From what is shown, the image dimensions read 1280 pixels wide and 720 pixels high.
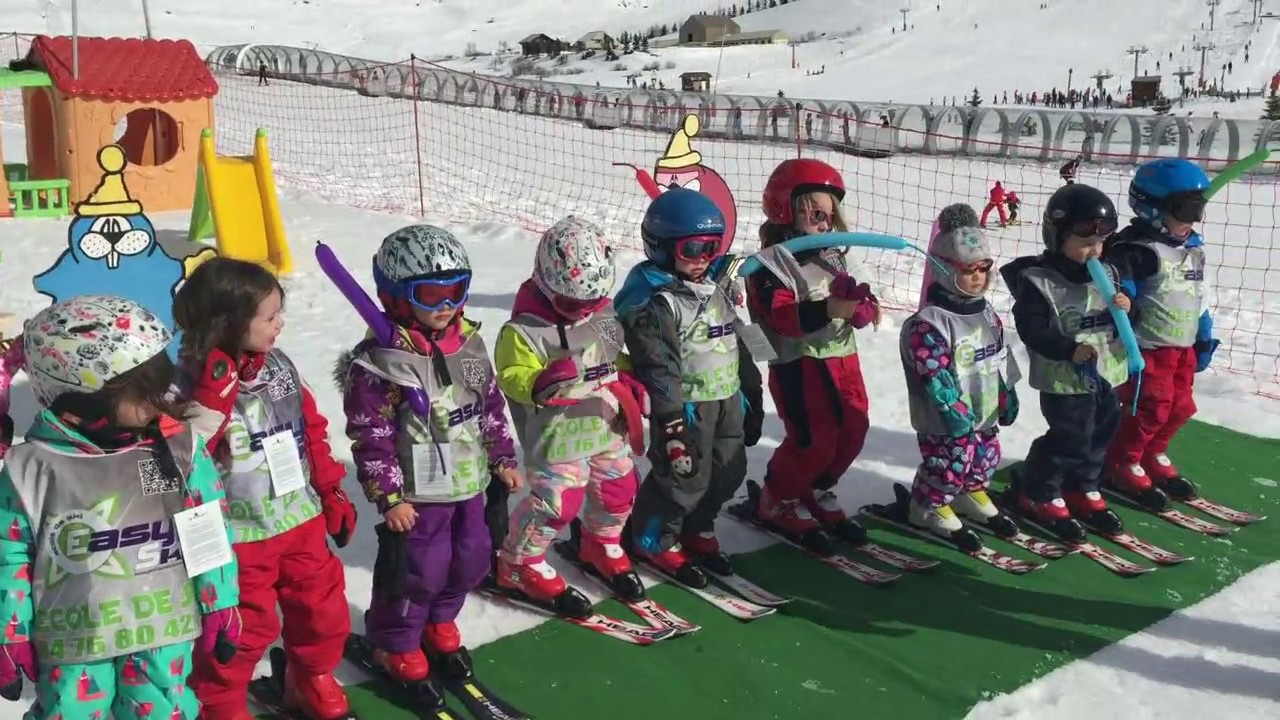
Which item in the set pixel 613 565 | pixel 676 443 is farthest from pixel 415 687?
pixel 676 443

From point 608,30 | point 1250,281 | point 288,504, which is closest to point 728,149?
point 1250,281

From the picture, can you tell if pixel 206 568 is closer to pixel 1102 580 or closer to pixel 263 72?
pixel 1102 580

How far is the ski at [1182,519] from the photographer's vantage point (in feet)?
17.7

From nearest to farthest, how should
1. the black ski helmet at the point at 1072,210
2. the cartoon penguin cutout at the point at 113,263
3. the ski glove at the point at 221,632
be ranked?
the ski glove at the point at 221,632
the cartoon penguin cutout at the point at 113,263
the black ski helmet at the point at 1072,210

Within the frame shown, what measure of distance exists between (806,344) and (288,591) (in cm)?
247

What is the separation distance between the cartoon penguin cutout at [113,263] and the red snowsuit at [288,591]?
1180 millimetres

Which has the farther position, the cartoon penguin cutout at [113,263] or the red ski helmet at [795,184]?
the red ski helmet at [795,184]

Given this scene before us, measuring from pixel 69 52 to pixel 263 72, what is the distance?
1892 cm

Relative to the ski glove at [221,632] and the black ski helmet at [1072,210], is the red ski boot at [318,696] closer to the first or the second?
the ski glove at [221,632]

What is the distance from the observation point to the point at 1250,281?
11.8 meters

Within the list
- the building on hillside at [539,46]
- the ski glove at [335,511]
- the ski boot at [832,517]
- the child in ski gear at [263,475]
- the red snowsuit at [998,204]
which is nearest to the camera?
the child in ski gear at [263,475]

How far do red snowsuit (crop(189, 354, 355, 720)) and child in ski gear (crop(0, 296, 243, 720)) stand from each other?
42 cm

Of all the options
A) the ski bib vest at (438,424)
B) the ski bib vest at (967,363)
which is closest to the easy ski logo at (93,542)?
the ski bib vest at (438,424)

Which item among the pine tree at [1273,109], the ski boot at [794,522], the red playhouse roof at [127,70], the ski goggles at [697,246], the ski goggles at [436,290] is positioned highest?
the pine tree at [1273,109]
